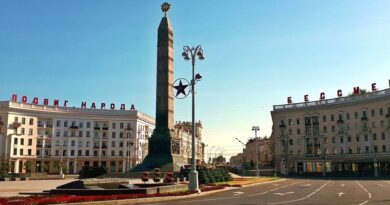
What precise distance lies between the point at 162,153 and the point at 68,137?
223ft

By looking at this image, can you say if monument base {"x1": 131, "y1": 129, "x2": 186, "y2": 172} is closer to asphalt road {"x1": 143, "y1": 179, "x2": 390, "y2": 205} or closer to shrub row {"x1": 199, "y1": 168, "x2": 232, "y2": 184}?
shrub row {"x1": 199, "y1": 168, "x2": 232, "y2": 184}

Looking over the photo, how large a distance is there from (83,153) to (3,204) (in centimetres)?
9772

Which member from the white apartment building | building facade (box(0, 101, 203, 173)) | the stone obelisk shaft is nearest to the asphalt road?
the stone obelisk shaft

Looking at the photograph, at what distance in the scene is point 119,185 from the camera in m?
25.8

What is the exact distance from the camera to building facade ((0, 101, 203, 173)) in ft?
326

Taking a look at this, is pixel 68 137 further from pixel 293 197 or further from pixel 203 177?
pixel 293 197

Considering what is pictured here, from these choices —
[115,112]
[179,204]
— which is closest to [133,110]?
[115,112]

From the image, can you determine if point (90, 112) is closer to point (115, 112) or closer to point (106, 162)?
point (115, 112)

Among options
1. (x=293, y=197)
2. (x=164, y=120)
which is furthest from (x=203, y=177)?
(x=164, y=120)

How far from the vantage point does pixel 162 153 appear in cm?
4928

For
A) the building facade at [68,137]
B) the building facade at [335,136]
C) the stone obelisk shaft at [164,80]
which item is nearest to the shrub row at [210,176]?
the stone obelisk shaft at [164,80]

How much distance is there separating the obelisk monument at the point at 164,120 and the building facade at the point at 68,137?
4646 cm

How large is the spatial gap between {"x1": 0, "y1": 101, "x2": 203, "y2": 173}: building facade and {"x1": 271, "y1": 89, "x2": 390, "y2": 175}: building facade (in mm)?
26946

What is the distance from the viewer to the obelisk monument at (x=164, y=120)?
4847cm
